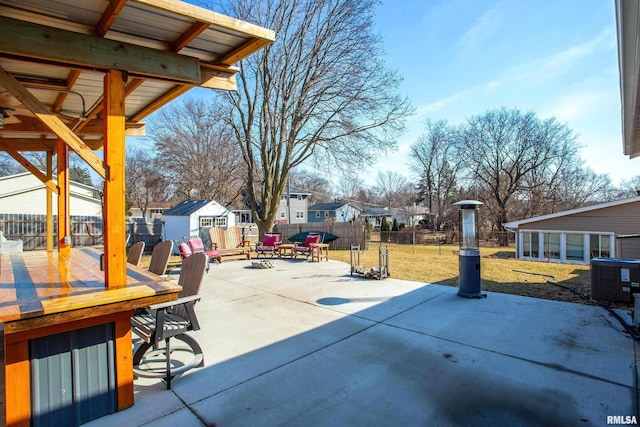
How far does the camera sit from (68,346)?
2264 mm

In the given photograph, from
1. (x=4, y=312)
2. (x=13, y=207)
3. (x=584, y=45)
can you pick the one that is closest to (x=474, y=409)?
(x=4, y=312)

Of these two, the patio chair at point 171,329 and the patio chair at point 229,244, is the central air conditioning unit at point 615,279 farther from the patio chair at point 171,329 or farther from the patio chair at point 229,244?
the patio chair at point 229,244

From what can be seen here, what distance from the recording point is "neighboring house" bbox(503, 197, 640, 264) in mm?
16469

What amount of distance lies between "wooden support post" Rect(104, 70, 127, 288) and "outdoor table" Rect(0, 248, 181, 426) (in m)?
0.19

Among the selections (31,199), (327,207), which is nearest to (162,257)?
(31,199)

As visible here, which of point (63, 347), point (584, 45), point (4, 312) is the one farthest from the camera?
point (584, 45)

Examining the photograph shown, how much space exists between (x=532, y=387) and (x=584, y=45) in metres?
8.42

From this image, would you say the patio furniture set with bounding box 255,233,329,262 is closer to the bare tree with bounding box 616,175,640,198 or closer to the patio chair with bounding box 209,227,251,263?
the patio chair with bounding box 209,227,251,263

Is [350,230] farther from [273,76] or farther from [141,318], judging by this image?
[141,318]

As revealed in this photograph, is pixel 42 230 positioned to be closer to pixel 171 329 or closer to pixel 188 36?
pixel 171 329

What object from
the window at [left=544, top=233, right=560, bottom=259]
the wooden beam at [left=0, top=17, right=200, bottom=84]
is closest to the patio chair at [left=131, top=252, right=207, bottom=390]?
the wooden beam at [left=0, top=17, right=200, bottom=84]

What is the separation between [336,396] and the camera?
2.63 meters

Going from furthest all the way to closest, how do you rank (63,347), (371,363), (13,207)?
(13,207), (371,363), (63,347)

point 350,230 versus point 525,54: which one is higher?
point 525,54
